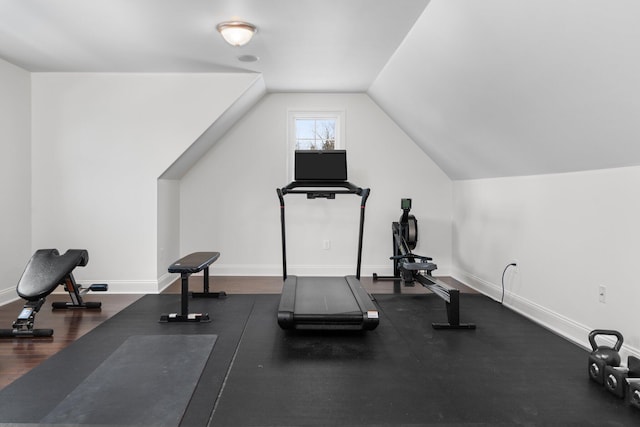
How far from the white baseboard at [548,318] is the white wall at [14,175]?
504 cm

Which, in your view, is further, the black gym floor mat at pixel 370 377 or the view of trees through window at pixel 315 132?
the view of trees through window at pixel 315 132

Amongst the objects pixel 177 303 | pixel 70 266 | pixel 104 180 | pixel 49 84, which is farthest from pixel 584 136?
pixel 49 84

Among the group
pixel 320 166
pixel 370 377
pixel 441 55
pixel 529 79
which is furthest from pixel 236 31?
pixel 370 377

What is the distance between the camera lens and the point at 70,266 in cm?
378

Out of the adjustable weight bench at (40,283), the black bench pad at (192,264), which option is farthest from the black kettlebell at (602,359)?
the adjustable weight bench at (40,283)

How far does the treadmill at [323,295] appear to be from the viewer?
3383 millimetres

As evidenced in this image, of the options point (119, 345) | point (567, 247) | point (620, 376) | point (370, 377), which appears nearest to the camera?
point (620, 376)

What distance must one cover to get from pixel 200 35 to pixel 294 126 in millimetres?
2369

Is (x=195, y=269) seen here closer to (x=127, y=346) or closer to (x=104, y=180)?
(x=127, y=346)

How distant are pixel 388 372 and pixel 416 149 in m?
3.84

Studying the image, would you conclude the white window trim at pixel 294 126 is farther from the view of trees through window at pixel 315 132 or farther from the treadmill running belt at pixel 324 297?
the treadmill running belt at pixel 324 297

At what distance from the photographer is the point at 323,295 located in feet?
13.3

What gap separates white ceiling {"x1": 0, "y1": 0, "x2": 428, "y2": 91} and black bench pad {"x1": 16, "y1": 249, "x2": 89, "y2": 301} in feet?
6.26

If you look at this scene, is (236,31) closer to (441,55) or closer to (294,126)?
(441,55)
